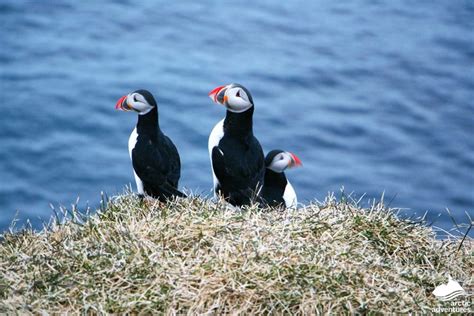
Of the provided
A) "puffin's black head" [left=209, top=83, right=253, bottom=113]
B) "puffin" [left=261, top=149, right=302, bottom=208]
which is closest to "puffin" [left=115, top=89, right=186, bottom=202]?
"puffin's black head" [left=209, top=83, right=253, bottom=113]

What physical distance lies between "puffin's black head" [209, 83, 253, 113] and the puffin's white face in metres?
0.64

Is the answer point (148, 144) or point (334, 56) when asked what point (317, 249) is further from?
point (334, 56)

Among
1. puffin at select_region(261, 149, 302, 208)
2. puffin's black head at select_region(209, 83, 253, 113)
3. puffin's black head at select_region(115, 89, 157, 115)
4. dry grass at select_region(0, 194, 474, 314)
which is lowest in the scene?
puffin at select_region(261, 149, 302, 208)

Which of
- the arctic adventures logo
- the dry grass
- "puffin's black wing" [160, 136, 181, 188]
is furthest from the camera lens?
"puffin's black wing" [160, 136, 181, 188]

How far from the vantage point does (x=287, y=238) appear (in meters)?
4.98

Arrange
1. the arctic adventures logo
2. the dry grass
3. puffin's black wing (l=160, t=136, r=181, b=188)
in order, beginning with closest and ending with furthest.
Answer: the dry grass, the arctic adventures logo, puffin's black wing (l=160, t=136, r=181, b=188)

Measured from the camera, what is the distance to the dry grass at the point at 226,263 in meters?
4.54

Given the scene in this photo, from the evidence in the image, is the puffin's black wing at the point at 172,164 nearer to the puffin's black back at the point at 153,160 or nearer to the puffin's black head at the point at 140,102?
the puffin's black back at the point at 153,160

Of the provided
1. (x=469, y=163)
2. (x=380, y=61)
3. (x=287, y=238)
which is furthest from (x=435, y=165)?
(x=287, y=238)

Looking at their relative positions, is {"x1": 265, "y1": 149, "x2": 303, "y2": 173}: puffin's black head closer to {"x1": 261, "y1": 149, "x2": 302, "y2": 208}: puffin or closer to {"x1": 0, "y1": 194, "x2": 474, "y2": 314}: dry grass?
{"x1": 261, "y1": 149, "x2": 302, "y2": 208}: puffin

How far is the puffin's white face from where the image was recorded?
6.58 meters

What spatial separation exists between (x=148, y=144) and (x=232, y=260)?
1.73 metres

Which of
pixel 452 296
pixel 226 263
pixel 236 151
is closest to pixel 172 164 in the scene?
pixel 236 151

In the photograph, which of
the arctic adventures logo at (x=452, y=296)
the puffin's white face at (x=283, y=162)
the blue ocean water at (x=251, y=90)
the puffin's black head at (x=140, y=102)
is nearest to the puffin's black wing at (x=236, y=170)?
the puffin's white face at (x=283, y=162)
